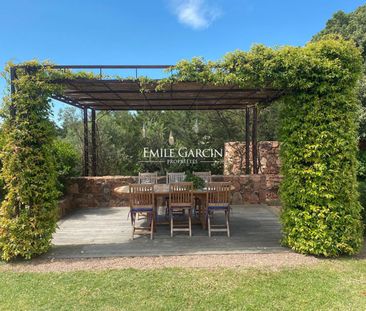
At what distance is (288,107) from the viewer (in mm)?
4547

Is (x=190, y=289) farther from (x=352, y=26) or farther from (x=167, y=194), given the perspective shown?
(x=352, y=26)

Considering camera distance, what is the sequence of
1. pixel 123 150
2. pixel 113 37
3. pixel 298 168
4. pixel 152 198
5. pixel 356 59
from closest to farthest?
pixel 356 59
pixel 298 168
pixel 152 198
pixel 113 37
pixel 123 150

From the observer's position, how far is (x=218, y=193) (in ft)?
17.4

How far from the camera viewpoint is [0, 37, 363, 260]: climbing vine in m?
4.17

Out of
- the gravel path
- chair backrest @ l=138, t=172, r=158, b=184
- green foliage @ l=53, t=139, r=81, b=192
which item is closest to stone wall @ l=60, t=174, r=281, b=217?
green foliage @ l=53, t=139, r=81, b=192

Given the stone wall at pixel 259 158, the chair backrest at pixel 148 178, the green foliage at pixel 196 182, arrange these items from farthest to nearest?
the stone wall at pixel 259 158 < the chair backrest at pixel 148 178 < the green foliage at pixel 196 182

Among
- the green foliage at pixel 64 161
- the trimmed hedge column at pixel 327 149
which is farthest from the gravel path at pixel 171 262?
the green foliage at pixel 64 161

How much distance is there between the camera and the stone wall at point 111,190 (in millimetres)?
8094

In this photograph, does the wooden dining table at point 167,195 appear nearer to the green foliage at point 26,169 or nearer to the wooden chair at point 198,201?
the wooden chair at point 198,201

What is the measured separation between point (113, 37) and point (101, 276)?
9810 mm

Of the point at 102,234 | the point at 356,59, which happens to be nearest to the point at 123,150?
the point at 102,234

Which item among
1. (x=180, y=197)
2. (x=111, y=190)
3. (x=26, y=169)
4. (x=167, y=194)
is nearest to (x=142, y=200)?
(x=167, y=194)

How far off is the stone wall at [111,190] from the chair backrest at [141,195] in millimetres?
2733

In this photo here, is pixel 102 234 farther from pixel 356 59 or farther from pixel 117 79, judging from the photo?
pixel 356 59
